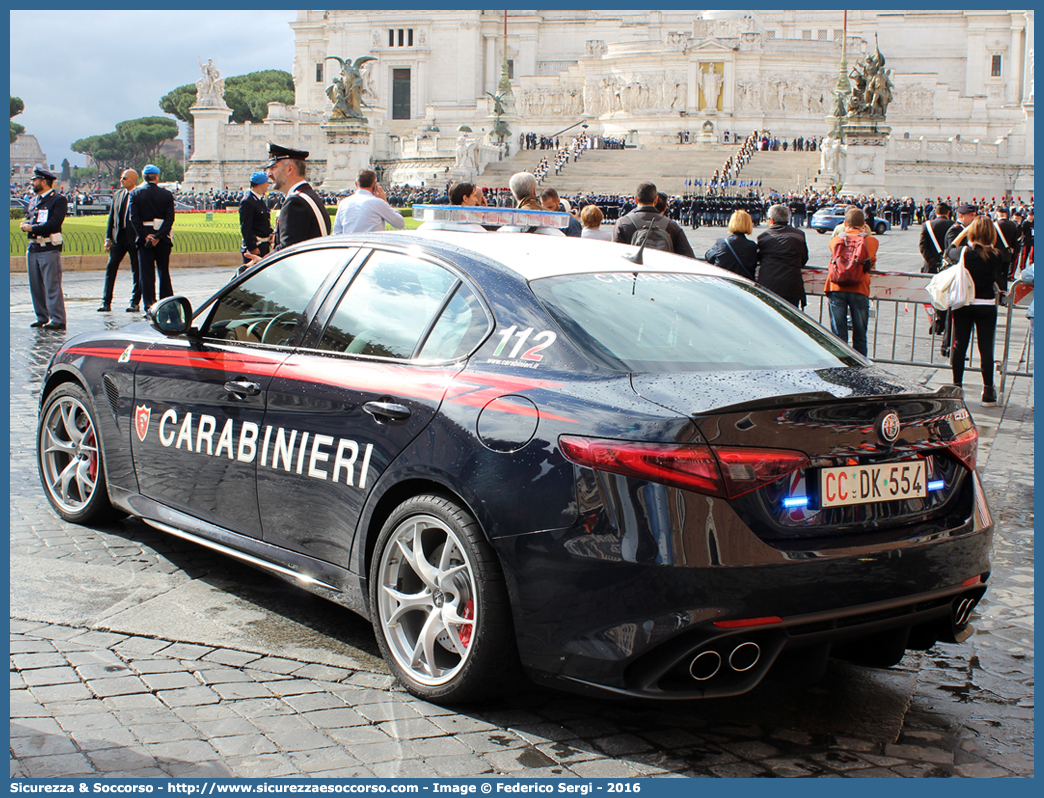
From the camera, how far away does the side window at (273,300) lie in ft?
15.2

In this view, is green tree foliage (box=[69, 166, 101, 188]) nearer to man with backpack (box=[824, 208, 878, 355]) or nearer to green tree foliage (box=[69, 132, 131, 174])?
green tree foliage (box=[69, 132, 131, 174])

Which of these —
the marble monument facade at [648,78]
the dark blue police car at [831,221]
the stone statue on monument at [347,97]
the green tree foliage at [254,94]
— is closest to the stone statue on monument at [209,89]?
the marble monument facade at [648,78]

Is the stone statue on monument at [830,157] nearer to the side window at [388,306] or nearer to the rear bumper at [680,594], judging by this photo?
the side window at [388,306]

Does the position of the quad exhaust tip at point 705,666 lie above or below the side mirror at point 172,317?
below

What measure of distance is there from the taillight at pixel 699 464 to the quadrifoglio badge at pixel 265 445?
102 cm

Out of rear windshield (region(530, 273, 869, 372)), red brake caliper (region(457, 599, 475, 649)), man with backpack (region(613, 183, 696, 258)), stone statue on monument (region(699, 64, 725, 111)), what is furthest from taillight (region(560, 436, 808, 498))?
stone statue on monument (region(699, 64, 725, 111))

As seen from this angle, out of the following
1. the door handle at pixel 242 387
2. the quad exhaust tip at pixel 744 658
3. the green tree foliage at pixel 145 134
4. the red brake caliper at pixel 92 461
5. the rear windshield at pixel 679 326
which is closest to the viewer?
the quad exhaust tip at pixel 744 658

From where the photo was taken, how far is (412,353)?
404 centimetres

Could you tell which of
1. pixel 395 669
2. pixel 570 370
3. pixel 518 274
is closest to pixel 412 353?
pixel 518 274

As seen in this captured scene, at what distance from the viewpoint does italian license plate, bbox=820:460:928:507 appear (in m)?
3.34

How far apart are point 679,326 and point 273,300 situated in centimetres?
175

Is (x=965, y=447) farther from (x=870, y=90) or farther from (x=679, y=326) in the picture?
(x=870, y=90)

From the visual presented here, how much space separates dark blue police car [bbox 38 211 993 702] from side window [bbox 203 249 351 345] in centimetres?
2

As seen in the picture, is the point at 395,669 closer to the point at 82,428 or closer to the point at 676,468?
the point at 676,468
